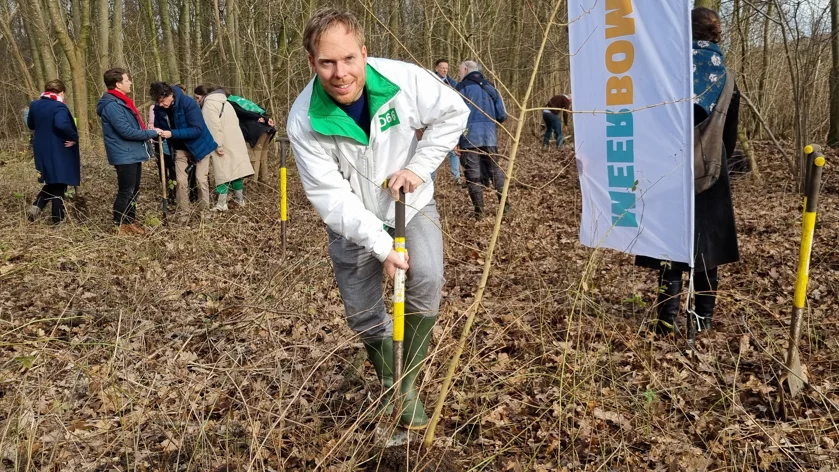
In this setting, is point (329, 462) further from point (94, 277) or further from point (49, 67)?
point (49, 67)

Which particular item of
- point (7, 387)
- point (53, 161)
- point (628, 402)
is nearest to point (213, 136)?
point (53, 161)

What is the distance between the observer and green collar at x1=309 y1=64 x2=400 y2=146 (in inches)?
93.3

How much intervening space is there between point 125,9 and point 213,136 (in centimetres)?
1358

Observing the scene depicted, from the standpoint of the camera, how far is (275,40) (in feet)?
43.8

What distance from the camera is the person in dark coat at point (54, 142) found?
7375mm

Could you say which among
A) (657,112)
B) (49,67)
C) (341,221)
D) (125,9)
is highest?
(125,9)

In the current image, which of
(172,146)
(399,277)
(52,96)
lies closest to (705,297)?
(399,277)

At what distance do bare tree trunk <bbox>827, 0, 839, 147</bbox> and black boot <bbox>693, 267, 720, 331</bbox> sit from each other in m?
6.13

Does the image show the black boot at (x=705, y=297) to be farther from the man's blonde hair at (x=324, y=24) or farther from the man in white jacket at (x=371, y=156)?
the man's blonde hair at (x=324, y=24)

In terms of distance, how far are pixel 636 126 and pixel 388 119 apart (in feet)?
6.63

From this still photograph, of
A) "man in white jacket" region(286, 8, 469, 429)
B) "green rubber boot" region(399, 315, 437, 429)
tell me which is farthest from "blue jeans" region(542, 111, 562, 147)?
"green rubber boot" region(399, 315, 437, 429)

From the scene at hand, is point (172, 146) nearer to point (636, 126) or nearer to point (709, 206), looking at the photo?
point (636, 126)

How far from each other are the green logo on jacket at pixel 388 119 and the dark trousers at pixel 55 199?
21.6 ft

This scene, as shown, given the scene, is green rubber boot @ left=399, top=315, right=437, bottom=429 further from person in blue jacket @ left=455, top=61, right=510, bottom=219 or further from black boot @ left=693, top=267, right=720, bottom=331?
person in blue jacket @ left=455, top=61, right=510, bottom=219
